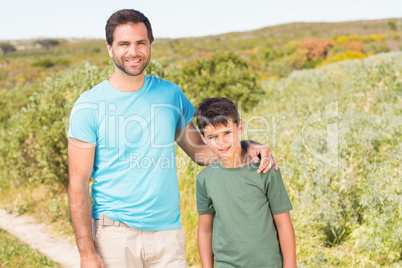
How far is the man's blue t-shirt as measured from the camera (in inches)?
86.4

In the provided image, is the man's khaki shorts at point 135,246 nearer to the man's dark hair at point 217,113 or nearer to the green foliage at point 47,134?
the man's dark hair at point 217,113

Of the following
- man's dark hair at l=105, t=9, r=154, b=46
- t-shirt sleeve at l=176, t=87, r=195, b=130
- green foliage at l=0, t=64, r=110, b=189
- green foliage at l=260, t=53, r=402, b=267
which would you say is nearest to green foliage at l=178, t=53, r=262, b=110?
green foliage at l=0, t=64, r=110, b=189

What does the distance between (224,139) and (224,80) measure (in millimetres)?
8739

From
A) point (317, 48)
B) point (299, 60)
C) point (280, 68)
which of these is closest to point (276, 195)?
point (280, 68)

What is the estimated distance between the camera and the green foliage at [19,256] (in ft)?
16.0

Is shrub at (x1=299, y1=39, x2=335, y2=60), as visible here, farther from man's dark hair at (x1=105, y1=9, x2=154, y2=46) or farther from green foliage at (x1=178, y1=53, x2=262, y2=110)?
man's dark hair at (x1=105, y1=9, x2=154, y2=46)

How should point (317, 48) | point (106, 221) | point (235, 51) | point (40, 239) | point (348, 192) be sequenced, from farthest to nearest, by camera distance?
point (235, 51)
point (317, 48)
point (40, 239)
point (348, 192)
point (106, 221)

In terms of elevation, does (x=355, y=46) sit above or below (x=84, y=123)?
above

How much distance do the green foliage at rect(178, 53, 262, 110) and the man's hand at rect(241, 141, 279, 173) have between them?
8.17 m

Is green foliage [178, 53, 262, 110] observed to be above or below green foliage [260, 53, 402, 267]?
above

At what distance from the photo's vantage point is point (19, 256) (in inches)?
201

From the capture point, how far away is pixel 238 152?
225 cm

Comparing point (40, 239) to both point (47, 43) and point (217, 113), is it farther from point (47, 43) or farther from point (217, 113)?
point (47, 43)

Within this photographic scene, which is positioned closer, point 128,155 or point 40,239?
point 128,155
